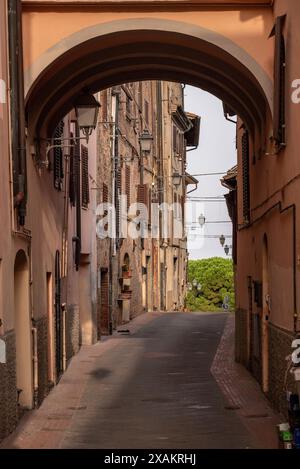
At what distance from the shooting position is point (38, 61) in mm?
14086

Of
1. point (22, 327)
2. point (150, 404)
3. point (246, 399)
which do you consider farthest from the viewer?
point (246, 399)

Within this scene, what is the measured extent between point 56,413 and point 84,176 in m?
10.5

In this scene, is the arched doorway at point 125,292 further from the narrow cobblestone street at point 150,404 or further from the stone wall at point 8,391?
the stone wall at point 8,391

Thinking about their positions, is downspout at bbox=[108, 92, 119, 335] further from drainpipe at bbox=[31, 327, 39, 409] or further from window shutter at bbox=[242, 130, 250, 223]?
drainpipe at bbox=[31, 327, 39, 409]

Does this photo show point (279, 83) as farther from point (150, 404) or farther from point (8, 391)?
point (150, 404)

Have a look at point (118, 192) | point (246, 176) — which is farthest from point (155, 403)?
point (118, 192)

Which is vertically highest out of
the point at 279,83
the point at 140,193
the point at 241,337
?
the point at 279,83

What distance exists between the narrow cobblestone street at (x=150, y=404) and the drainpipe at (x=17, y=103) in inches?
127

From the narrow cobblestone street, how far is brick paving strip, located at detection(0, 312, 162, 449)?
0.01 m

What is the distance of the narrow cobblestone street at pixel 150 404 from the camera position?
12289 millimetres

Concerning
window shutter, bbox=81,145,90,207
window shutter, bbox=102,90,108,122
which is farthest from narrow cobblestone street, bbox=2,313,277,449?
window shutter, bbox=102,90,108,122

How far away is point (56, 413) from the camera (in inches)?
579

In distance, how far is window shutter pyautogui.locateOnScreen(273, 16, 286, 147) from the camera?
12.9 metres
